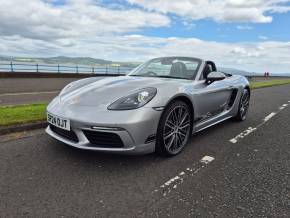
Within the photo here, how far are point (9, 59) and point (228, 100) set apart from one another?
18558 mm

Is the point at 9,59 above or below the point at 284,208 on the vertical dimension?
above

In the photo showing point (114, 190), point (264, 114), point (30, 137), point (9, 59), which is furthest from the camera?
point (9, 59)

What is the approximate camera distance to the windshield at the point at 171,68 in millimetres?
4465

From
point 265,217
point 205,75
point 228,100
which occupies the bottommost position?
point 265,217

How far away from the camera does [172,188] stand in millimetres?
2811

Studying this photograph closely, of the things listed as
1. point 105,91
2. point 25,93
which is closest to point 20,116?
point 105,91

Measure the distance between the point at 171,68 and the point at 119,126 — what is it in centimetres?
199

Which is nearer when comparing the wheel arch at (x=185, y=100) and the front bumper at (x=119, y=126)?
the front bumper at (x=119, y=126)

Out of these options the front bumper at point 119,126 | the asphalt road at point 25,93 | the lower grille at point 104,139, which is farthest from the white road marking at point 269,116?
the asphalt road at point 25,93

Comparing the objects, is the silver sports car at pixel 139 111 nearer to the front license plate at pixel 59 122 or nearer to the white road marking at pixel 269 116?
the front license plate at pixel 59 122

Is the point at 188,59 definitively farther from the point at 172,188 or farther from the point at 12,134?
the point at 12,134

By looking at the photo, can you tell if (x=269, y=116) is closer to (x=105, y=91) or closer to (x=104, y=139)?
(x=105, y=91)

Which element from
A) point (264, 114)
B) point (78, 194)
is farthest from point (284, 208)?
point (264, 114)

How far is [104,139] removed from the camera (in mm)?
3111
